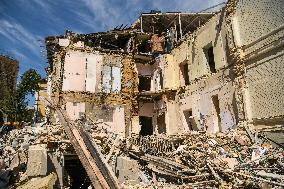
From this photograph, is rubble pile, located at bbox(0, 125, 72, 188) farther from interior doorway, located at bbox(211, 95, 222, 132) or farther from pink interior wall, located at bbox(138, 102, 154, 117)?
pink interior wall, located at bbox(138, 102, 154, 117)

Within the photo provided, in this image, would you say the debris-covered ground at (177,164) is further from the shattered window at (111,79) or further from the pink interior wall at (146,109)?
the pink interior wall at (146,109)

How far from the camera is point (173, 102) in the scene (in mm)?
22703

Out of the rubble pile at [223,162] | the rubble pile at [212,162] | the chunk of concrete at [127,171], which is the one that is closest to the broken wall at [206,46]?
the rubble pile at [223,162]

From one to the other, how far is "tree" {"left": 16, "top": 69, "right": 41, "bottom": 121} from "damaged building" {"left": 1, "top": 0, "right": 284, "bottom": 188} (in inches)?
259

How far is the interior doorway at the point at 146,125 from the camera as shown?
→ 84.9ft

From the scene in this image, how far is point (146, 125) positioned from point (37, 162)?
18.2 metres

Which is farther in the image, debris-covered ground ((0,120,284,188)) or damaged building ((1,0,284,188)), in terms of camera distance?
damaged building ((1,0,284,188))

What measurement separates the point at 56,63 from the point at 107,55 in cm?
444

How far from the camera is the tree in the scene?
32.3 meters

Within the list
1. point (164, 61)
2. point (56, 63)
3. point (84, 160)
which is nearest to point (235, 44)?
point (164, 61)

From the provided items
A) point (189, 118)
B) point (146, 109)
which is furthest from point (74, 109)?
point (189, 118)

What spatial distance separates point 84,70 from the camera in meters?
23.4

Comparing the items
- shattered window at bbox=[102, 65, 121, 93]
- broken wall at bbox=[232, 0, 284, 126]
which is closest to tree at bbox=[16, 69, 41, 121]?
shattered window at bbox=[102, 65, 121, 93]

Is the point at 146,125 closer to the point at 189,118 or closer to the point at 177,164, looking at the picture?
the point at 189,118
